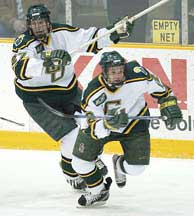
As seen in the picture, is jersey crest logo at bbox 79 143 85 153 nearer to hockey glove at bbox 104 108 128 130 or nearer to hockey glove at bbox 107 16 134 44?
hockey glove at bbox 104 108 128 130

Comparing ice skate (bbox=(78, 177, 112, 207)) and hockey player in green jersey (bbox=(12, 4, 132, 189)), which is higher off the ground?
hockey player in green jersey (bbox=(12, 4, 132, 189))

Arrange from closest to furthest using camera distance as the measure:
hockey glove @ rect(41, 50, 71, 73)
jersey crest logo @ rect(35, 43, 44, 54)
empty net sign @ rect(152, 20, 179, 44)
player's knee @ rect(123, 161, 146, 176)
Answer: hockey glove @ rect(41, 50, 71, 73) → player's knee @ rect(123, 161, 146, 176) → jersey crest logo @ rect(35, 43, 44, 54) → empty net sign @ rect(152, 20, 179, 44)

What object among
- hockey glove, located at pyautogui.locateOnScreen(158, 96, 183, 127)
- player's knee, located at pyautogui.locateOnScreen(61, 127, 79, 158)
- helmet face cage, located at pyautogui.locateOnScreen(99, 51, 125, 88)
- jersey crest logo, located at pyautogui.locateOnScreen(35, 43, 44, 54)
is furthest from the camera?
player's knee, located at pyautogui.locateOnScreen(61, 127, 79, 158)

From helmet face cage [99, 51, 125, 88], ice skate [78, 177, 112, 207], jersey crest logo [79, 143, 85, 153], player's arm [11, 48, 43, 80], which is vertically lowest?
ice skate [78, 177, 112, 207]

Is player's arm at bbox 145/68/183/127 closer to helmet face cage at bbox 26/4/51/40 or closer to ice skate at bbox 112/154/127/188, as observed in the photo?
ice skate at bbox 112/154/127/188

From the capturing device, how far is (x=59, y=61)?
16.2 feet

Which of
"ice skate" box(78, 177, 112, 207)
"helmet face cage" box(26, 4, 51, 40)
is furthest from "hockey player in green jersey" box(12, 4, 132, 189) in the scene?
"ice skate" box(78, 177, 112, 207)

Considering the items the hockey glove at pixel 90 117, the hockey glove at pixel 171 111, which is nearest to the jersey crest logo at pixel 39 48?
the hockey glove at pixel 90 117

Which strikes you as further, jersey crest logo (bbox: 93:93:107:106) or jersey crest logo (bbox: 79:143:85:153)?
jersey crest logo (bbox: 79:143:85:153)

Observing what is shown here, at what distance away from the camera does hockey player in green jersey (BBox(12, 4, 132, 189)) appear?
5.13 metres

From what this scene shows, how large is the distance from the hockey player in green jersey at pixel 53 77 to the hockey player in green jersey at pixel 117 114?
29cm

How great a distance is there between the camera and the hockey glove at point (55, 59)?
4922 mm

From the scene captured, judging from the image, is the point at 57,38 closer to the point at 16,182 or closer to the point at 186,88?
the point at 16,182

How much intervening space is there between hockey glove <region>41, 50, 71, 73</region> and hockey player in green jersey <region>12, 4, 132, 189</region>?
2.8 inches
